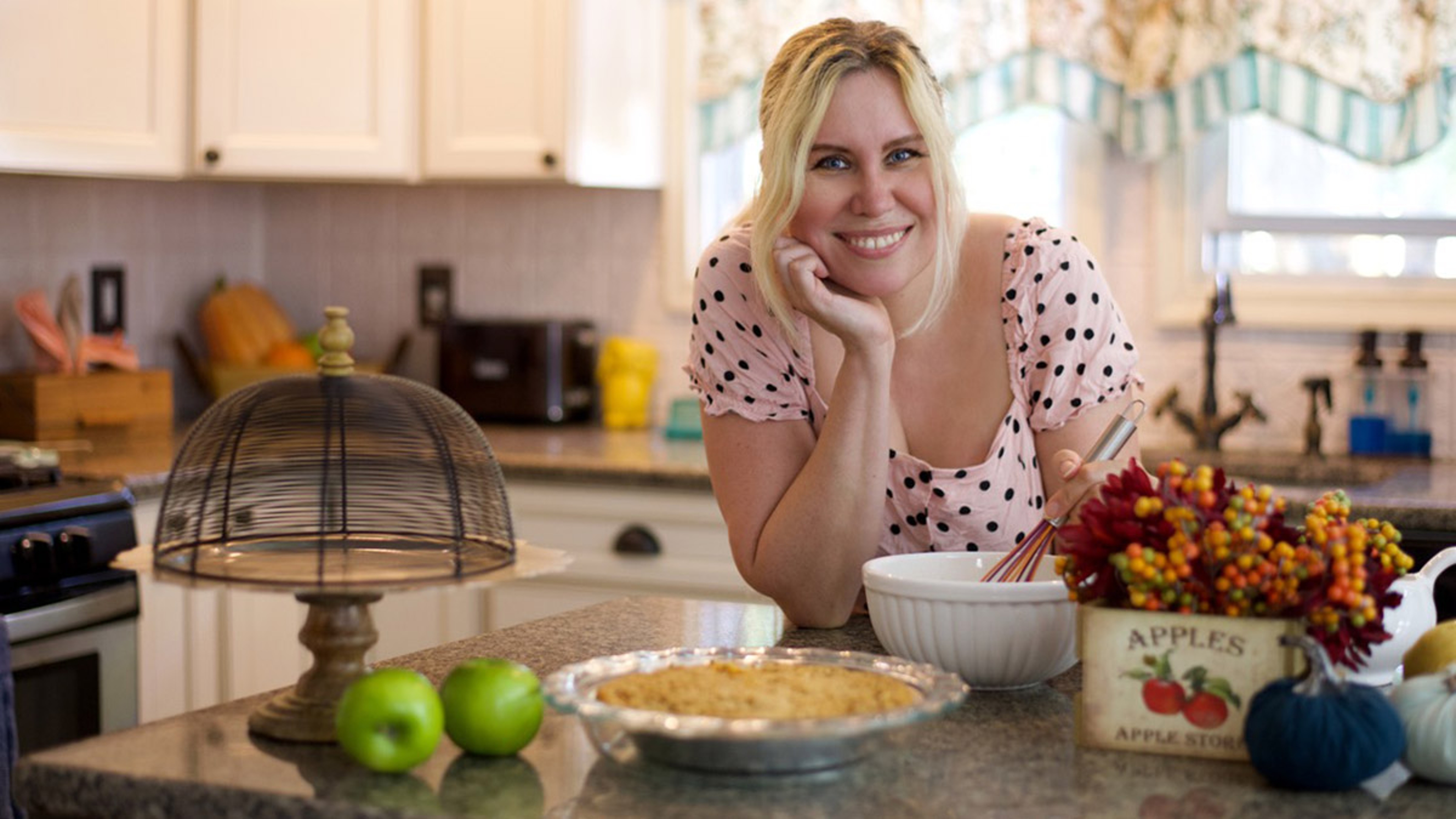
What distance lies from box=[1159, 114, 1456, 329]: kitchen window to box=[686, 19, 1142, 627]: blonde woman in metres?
1.54

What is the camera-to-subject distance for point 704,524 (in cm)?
322

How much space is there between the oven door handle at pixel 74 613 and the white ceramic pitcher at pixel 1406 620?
2.02m

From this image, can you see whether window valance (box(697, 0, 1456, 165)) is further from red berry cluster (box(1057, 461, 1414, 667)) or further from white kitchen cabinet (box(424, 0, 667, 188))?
red berry cluster (box(1057, 461, 1414, 667))

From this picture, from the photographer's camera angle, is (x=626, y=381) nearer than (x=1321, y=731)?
No

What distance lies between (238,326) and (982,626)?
3.06 metres

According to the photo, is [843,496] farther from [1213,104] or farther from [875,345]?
[1213,104]

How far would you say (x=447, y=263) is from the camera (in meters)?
4.24

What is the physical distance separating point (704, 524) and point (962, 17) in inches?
46.8

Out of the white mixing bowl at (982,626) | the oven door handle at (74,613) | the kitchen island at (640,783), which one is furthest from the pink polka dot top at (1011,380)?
the oven door handle at (74,613)

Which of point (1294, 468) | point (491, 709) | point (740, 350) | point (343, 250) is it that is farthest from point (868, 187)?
point (343, 250)

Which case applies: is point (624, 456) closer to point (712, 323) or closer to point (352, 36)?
point (352, 36)

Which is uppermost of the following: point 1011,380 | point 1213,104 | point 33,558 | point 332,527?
point 1213,104

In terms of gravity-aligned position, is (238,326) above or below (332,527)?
above

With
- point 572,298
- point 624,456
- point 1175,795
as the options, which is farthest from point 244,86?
point 1175,795
